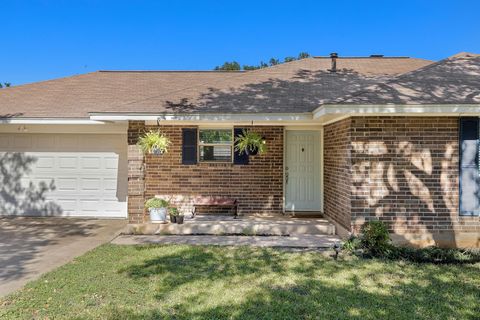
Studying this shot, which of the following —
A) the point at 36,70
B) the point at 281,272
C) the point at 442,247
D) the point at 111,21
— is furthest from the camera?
the point at 36,70

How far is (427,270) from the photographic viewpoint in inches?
226

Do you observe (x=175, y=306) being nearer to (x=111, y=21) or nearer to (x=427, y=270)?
(x=427, y=270)

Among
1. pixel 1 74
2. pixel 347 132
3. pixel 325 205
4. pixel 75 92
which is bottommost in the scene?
pixel 325 205

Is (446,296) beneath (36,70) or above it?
beneath

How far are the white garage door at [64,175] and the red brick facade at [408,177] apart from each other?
6823mm

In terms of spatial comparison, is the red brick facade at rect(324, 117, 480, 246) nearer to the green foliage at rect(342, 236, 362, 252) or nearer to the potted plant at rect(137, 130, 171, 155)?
the green foliage at rect(342, 236, 362, 252)

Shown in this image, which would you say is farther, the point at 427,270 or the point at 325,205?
the point at 325,205

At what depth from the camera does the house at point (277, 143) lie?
7.05 m

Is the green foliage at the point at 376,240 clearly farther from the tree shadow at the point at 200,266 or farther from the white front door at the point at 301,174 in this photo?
the white front door at the point at 301,174

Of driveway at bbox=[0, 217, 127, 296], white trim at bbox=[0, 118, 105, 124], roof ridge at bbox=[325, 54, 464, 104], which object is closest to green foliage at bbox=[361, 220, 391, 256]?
roof ridge at bbox=[325, 54, 464, 104]

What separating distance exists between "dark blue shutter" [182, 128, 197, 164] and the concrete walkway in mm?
2416

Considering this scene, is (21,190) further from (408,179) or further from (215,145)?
(408,179)

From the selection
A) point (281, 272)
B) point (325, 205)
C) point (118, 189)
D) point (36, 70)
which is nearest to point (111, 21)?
point (36, 70)

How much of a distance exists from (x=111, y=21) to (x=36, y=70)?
1076 cm
